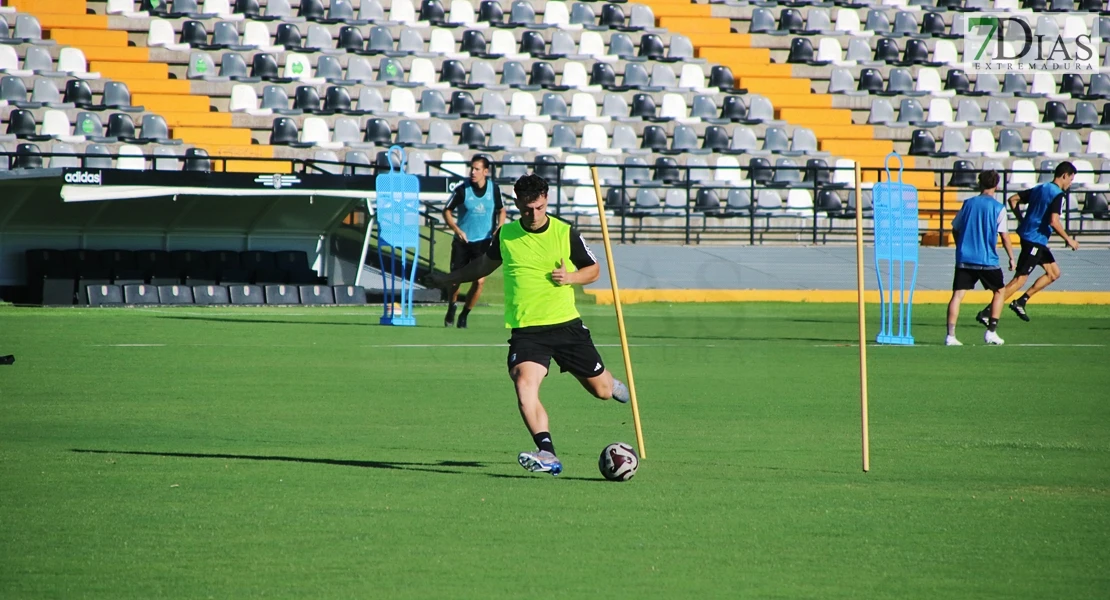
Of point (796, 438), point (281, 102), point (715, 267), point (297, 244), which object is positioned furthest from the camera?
point (281, 102)

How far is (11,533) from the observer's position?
20.8 feet

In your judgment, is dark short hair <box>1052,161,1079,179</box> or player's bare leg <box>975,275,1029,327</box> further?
dark short hair <box>1052,161,1079,179</box>

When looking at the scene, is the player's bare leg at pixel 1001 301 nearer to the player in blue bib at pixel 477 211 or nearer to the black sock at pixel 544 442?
the player in blue bib at pixel 477 211

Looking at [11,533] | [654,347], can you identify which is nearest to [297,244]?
[654,347]

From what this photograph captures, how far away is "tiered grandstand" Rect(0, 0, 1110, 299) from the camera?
97.0 feet

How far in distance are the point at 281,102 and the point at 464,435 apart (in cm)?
2238

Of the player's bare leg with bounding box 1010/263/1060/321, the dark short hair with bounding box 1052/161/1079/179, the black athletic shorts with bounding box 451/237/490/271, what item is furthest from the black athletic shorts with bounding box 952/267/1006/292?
the black athletic shorts with bounding box 451/237/490/271

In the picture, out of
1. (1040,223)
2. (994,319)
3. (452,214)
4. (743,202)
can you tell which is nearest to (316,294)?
(452,214)

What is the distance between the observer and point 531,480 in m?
7.96

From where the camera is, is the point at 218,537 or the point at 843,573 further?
the point at 218,537

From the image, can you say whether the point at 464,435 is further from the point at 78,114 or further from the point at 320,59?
the point at 320,59

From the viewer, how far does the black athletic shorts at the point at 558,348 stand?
8.43 m

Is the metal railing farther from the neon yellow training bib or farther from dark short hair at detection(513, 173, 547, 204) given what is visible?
dark short hair at detection(513, 173, 547, 204)

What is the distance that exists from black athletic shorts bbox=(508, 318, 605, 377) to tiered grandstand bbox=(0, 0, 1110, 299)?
18.8m
